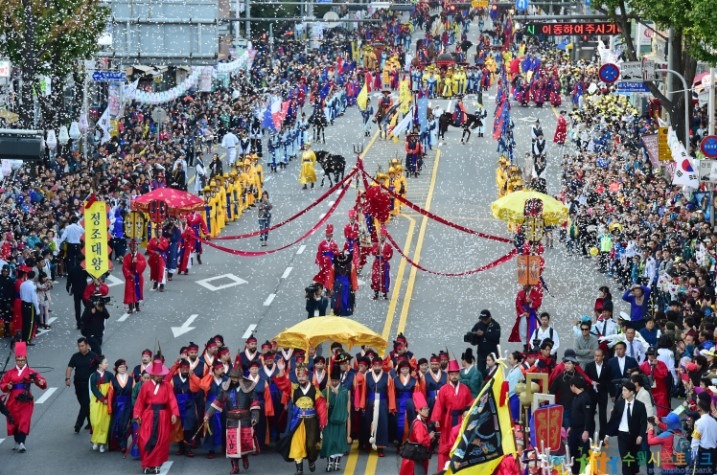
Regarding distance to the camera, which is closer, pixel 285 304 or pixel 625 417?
pixel 625 417

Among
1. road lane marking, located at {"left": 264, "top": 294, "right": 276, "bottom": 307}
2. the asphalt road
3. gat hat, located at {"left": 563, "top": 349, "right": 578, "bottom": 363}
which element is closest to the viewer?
gat hat, located at {"left": 563, "top": 349, "right": 578, "bottom": 363}

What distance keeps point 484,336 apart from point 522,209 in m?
6.24

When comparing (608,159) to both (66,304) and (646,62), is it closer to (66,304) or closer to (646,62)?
(646,62)

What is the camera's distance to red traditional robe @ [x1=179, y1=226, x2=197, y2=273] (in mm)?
37344

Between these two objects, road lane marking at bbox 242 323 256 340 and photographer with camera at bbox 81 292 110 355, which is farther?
road lane marking at bbox 242 323 256 340

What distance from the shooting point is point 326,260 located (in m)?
33.4

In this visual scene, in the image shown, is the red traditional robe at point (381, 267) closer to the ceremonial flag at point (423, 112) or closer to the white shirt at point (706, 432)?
the white shirt at point (706, 432)

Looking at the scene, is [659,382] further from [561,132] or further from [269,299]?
[561,132]

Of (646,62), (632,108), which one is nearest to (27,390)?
(646,62)

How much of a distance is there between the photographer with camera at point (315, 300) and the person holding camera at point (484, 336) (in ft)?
15.4

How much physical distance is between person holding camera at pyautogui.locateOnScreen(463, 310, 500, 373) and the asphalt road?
2203mm

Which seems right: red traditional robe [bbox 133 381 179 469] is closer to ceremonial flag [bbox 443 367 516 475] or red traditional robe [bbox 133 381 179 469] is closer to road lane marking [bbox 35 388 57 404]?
road lane marking [bbox 35 388 57 404]

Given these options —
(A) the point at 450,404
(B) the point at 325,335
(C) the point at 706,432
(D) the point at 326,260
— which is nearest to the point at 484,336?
(B) the point at 325,335

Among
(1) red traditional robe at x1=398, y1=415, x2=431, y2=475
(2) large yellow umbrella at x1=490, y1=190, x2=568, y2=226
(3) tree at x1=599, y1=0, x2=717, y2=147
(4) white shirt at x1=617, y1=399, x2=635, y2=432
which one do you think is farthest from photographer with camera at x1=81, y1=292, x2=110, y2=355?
(3) tree at x1=599, y1=0, x2=717, y2=147
